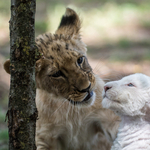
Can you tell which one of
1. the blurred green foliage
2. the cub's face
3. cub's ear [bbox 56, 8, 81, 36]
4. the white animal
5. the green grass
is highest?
the blurred green foliage

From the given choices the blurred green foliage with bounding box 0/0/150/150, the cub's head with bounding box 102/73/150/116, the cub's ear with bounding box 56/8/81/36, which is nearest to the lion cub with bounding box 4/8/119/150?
the cub's ear with bounding box 56/8/81/36

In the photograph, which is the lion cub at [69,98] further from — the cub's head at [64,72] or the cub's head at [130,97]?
the cub's head at [130,97]

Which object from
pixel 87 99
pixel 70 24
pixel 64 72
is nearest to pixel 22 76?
pixel 64 72

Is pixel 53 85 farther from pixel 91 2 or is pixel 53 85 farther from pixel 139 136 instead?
pixel 91 2

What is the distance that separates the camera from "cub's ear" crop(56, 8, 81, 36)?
3256 mm

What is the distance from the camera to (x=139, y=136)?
228cm

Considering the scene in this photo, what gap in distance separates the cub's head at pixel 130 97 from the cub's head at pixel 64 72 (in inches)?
15.9

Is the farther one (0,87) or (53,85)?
(0,87)

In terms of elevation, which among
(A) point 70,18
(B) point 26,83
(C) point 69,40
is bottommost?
(B) point 26,83

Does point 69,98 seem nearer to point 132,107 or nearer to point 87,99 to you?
point 87,99

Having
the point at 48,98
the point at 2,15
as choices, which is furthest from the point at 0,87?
the point at 2,15

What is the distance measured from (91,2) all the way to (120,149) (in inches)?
279

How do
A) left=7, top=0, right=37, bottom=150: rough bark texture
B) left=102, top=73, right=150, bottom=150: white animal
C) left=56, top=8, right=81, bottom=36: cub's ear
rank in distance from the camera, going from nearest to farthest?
1. left=7, top=0, right=37, bottom=150: rough bark texture
2. left=102, top=73, right=150, bottom=150: white animal
3. left=56, top=8, right=81, bottom=36: cub's ear

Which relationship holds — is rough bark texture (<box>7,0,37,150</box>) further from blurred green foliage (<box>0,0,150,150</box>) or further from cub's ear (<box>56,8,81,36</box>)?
blurred green foliage (<box>0,0,150,150</box>)
